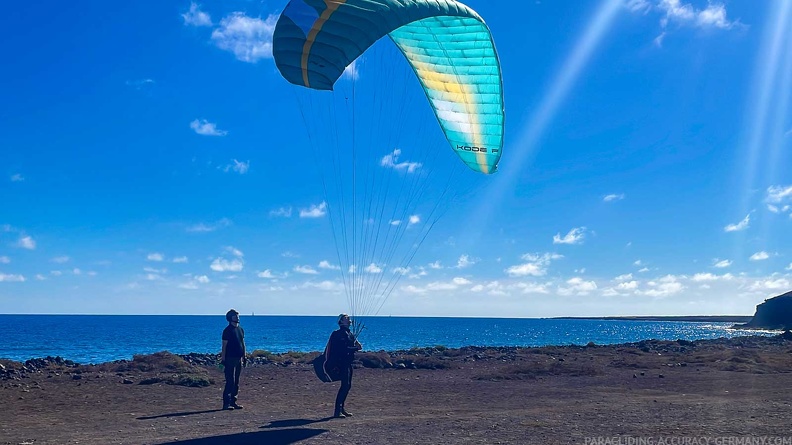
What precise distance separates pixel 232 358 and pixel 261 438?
3.49 m

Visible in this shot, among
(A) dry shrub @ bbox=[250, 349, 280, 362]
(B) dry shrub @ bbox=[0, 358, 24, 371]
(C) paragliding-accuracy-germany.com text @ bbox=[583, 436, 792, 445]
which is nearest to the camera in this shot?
(C) paragliding-accuracy-germany.com text @ bbox=[583, 436, 792, 445]

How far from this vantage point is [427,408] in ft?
38.0

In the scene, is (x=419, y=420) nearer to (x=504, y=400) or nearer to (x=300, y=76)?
(x=504, y=400)

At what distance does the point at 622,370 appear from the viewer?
19.2 m

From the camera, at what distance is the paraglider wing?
10.7m

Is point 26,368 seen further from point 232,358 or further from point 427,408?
point 427,408

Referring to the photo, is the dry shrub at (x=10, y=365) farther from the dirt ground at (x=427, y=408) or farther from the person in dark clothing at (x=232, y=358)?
the person in dark clothing at (x=232, y=358)

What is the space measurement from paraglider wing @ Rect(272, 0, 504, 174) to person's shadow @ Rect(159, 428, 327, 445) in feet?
18.2

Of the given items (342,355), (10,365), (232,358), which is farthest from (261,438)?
(10,365)

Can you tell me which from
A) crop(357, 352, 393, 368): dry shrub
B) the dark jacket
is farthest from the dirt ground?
the dark jacket

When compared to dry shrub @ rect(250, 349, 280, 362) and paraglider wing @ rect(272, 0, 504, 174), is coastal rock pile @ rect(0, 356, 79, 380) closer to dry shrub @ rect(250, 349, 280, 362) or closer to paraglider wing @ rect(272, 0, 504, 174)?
dry shrub @ rect(250, 349, 280, 362)

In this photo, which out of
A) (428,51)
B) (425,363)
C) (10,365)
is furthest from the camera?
(425,363)

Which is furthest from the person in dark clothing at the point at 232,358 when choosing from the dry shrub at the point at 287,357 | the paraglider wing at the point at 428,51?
the dry shrub at the point at 287,357

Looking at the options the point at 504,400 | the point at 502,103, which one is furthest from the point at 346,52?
the point at 504,400
